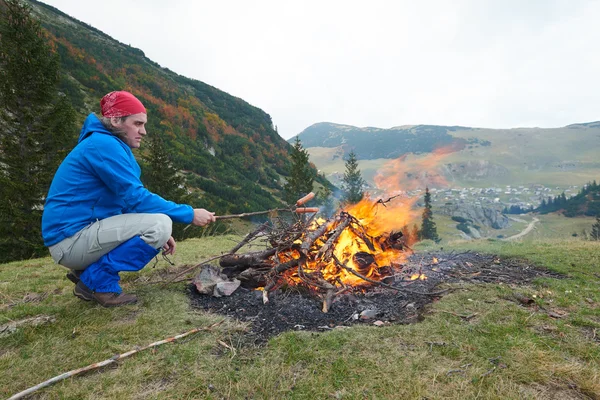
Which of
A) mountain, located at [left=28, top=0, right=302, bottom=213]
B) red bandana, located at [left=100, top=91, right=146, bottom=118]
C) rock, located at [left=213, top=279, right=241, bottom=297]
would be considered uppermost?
mountain, located at [left=28, top=0, right=302, bottom=213]

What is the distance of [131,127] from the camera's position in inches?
114

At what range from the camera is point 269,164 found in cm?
4112

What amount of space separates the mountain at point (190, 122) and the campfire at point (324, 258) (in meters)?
18.5

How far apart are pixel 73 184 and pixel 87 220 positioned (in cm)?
36

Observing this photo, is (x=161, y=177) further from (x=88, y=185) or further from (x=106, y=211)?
(x=88, y=185)

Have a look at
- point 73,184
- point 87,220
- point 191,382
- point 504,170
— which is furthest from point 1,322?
point 504,170

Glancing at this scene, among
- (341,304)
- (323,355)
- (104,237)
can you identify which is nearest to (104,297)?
(104,237)

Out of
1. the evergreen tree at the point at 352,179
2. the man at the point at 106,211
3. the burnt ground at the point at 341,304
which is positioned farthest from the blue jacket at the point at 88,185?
the evergreen tree at the point at 352,179

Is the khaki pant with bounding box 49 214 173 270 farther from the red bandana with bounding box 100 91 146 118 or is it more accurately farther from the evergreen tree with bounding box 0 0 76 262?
the evergreen tree with bounding box 0 0 76 262

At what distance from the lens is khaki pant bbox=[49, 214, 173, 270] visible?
2641mm

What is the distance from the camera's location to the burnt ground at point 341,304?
8.87 feet

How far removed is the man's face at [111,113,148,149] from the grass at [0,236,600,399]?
5.63 feet

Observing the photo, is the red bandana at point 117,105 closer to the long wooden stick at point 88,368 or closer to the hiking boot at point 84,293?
the hiking boot at point 84,293

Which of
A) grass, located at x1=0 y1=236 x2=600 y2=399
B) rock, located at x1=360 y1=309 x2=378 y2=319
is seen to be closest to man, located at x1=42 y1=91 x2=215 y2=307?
grass, located at x1=0 y1=236 x2=600 y2=399
